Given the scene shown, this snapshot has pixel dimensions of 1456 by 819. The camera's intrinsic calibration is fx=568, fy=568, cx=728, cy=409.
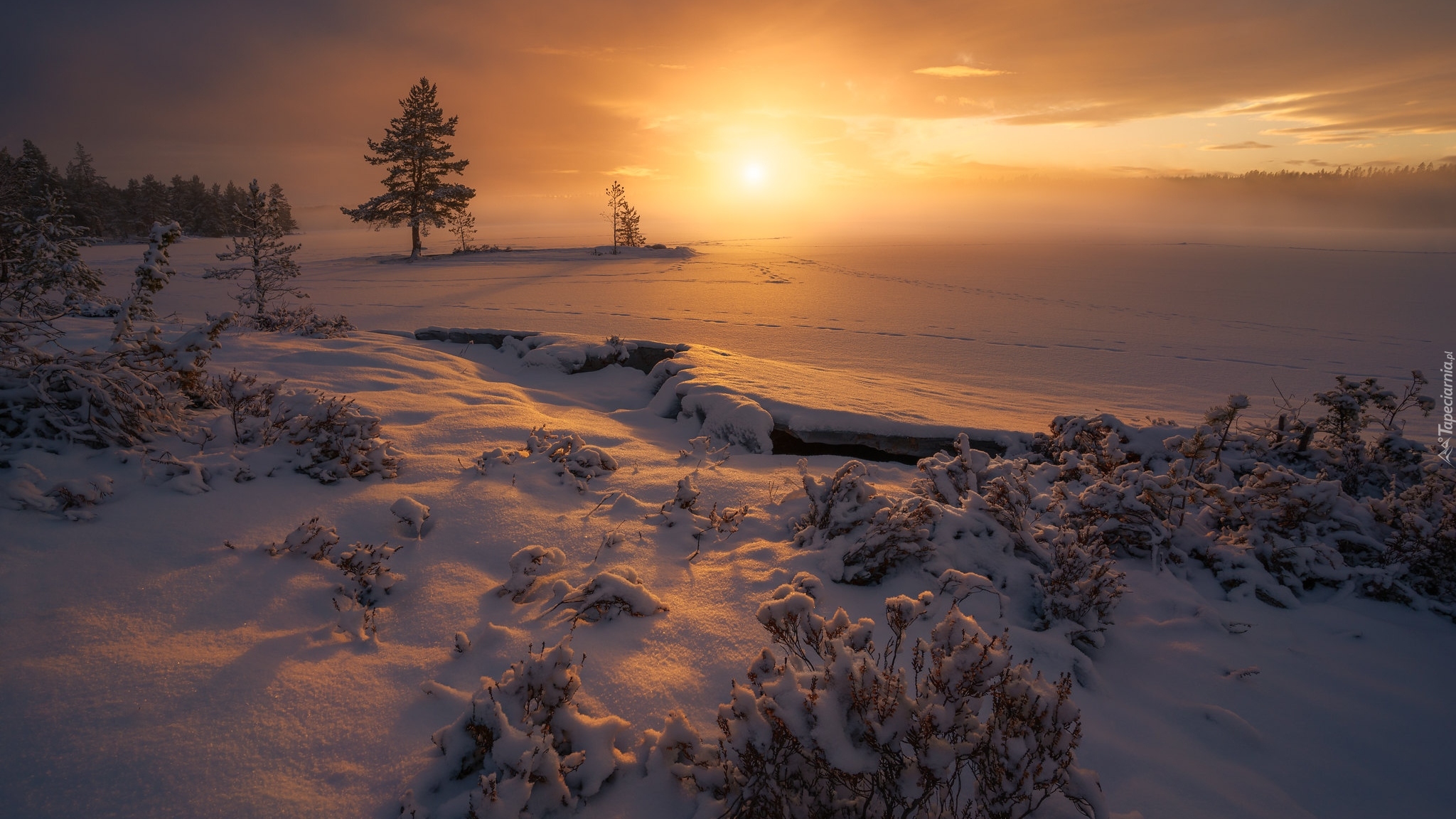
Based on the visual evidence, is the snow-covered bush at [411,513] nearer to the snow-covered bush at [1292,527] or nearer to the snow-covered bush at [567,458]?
the snow-covered bush at [567,458]

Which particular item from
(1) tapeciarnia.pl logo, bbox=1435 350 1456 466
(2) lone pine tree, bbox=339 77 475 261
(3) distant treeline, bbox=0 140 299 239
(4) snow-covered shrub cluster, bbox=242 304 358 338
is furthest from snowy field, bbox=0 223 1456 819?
(3) distant treeline, bbox=0 140 299 239

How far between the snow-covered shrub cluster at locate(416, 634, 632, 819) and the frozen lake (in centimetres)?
383

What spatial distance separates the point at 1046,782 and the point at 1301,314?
22.8 metres

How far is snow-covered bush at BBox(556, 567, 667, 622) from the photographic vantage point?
2.45 m

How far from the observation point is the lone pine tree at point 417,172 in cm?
2947

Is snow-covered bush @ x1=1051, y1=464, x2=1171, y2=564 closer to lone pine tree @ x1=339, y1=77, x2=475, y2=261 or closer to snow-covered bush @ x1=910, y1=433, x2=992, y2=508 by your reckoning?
snow-covered bush @ x1=910, y1=433, x2=992, y2=508

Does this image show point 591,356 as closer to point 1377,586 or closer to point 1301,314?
point 1377,586

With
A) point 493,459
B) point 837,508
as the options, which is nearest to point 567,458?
point 493,459

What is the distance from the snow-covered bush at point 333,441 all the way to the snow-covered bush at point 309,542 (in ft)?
2.51

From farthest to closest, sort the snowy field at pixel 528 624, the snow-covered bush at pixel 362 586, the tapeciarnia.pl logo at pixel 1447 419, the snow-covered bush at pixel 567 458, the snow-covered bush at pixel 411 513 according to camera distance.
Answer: the snow-covered bush at pixel 567 458, the tapeciarnia.pl logo at pixel 1447 419, the snow-covered bush at pixel 411 513, the snow-covered bush at pixel 362 586, the snowy field at pixel 528 624

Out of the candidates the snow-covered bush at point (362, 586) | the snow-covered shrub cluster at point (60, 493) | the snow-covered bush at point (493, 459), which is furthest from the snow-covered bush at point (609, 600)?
the snow-covered shrub cluster at point (60, 493)

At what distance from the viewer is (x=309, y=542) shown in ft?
8.48

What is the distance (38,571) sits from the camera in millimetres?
2119

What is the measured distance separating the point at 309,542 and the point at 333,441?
3.37 ft
